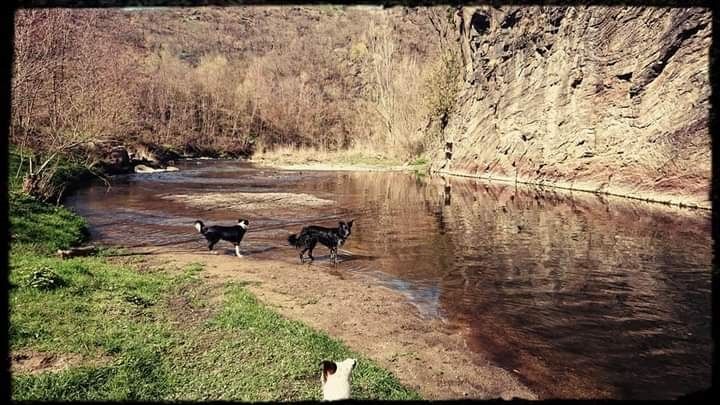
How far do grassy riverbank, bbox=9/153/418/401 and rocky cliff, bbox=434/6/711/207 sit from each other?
1629cm

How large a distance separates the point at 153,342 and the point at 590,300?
388 inches

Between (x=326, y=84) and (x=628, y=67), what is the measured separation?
95000mm

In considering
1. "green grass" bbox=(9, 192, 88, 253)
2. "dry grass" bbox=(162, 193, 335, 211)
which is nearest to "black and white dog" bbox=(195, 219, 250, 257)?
"green grass" bbox=(9, 192, 88, 253)

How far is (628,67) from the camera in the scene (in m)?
33.8

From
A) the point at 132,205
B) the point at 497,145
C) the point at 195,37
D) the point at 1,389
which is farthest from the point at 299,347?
the point at 195,37

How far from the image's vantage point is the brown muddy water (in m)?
8.09

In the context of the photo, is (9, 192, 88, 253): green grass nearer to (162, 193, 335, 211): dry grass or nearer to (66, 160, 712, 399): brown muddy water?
(66, 160, 712, 399): brown muddy water

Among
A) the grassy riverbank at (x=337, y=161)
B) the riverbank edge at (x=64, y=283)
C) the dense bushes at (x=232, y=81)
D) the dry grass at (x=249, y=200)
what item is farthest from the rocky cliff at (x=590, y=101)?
the riverbank edge at (x=64, y=283)

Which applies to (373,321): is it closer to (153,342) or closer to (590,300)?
(153,342)

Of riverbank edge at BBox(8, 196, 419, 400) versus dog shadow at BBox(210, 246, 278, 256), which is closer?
riverbank edge at BBox(8, 196, 419, 400)

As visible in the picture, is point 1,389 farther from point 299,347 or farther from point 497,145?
point 497,145

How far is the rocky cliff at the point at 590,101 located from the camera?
28.6m

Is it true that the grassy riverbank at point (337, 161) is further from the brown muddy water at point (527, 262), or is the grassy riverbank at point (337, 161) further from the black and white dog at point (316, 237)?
the black and white dog at point (316, 237)

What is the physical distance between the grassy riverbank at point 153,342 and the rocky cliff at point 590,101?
16.3 metres
